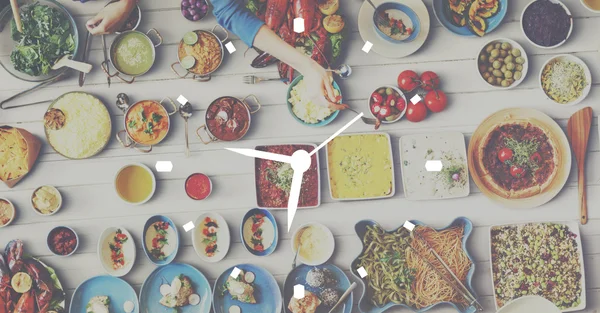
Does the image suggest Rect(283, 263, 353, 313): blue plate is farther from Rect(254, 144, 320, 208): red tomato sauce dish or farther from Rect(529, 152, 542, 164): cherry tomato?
Rect(529, 152, 542, 164): cherry tomato

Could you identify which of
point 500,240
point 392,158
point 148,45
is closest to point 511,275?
point 500,240

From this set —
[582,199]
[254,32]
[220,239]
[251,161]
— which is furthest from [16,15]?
[582,199]

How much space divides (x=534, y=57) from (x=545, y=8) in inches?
14.2

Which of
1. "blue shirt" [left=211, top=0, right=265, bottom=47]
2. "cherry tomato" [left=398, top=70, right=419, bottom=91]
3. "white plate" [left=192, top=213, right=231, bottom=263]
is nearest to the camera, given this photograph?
"blue shirt" [left=211, top=0, right=265, bottom=47]

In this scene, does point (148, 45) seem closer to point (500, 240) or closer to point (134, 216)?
point (134, 216)

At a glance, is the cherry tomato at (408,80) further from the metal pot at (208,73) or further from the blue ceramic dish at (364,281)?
the metal pot at (208,73)

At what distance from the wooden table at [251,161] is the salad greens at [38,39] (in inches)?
6.3

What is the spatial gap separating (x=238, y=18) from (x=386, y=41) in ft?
3.70

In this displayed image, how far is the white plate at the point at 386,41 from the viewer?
3654mm

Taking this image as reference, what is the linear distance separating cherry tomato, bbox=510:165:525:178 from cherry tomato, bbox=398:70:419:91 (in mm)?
959

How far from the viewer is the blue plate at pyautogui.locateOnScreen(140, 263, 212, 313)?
3725 mm

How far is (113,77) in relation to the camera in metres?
3.78

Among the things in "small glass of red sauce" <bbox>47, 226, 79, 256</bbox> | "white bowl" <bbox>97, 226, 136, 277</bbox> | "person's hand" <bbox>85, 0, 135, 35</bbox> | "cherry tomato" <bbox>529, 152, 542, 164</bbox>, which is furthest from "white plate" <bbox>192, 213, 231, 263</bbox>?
"cherry tomato" <bbox>529, 152, 542, 164</bbox>

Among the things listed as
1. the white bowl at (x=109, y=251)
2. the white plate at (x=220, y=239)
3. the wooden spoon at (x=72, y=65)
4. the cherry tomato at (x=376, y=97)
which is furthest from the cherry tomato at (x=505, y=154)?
the wooden spoon at (x=72, y=65)
